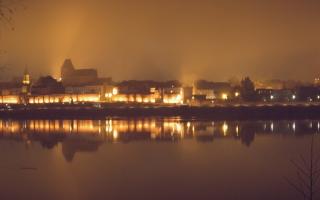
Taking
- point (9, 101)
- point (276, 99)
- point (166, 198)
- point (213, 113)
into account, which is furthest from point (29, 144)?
point (9, 101)

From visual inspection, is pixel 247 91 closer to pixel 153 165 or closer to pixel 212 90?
pixel 212 90

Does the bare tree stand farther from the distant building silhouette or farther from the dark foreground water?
the distant building silhouette

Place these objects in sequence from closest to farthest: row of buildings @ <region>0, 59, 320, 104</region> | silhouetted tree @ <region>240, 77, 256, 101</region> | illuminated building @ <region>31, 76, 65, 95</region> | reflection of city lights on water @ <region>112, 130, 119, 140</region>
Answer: reflection of city lights on water @ <region>112, 130, 119, 140</region>, silhouetted tree @ <region>240, 77, 256, 101</region>, row of buildings @ <region>0, 59, 320, 104</region>, illuminated building @ <region>31, 76, 65, 95</region>

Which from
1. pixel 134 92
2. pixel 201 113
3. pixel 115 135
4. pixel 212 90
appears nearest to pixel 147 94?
pixel 134 92

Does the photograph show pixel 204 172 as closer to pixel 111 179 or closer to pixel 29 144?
pixel 111 179

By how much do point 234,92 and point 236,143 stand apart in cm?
5363

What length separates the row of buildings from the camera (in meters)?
70.0

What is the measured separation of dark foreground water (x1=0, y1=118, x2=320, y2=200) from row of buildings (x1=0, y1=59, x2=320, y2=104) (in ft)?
138

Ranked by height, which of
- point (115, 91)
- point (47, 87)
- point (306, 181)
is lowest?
point (306, 181)

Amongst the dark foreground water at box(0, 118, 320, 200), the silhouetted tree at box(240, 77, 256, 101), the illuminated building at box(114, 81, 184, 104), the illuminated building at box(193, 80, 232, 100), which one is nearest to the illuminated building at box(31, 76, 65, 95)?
the illuminated building at box(114, 81, 184, 104)

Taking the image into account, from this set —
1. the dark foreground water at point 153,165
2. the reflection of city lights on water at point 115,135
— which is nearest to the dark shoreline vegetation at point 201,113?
the reflection of city lights on water at point 115,135

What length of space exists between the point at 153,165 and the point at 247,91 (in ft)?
174

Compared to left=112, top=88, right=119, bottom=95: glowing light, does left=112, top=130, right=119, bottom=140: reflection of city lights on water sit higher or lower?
lower

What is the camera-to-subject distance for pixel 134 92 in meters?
72.6
